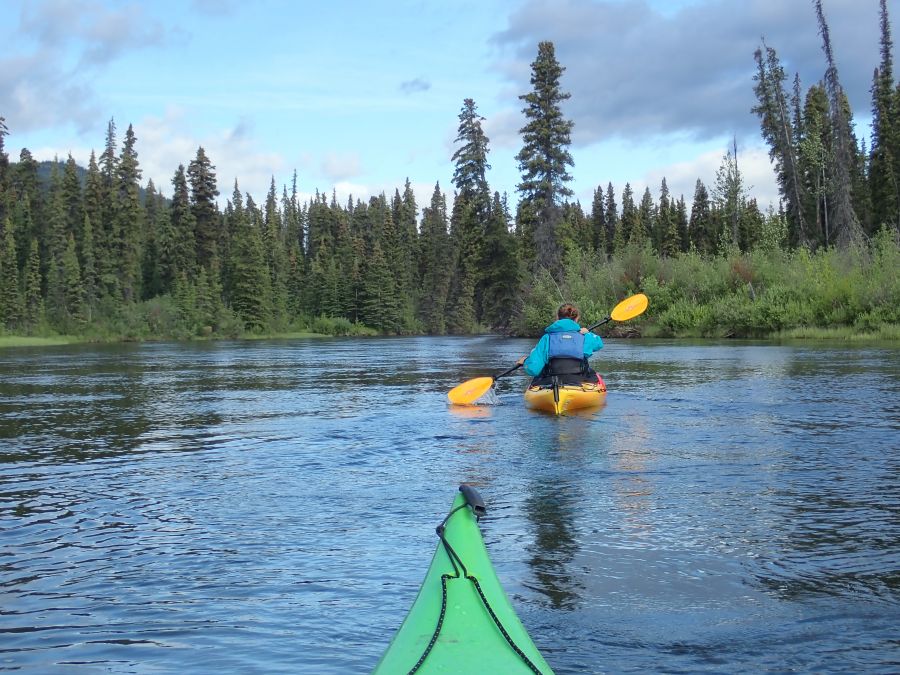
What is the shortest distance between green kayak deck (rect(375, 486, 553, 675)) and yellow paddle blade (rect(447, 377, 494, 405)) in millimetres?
10566

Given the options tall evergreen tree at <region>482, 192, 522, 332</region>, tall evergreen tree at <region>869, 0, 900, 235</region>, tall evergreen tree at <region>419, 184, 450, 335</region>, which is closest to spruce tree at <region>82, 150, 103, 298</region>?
tall evergreen tree at <region>419, 184, 450, 335</region>

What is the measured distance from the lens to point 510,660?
125 inches

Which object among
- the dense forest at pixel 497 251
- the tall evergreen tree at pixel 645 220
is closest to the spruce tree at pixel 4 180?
the dense forest at pixel 497 251

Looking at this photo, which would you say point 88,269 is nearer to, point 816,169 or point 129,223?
point 129,223

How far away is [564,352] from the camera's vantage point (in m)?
13.4

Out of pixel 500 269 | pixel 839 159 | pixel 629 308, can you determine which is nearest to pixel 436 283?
pixel 500 269

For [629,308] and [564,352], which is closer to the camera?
[564,352]

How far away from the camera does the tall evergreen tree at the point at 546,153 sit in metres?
52.1

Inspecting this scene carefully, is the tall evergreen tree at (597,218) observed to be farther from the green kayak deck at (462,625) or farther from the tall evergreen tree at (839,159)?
the green kayak deck at (462,625)

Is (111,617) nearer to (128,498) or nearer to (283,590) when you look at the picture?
(283,590)

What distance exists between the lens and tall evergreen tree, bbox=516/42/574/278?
52.1 m

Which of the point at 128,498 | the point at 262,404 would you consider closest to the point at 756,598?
the point at 128,498

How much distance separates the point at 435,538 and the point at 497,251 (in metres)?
56.5

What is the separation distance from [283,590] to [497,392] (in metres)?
12.4
